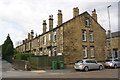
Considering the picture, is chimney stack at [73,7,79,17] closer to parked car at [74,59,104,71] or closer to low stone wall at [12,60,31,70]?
parked car at [74,59,104,71]

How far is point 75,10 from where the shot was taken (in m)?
23.8

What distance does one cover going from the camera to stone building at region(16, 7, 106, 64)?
21297 mm

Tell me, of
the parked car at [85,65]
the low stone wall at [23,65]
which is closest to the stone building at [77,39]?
the parked car at [85,65]

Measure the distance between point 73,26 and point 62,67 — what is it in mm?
7527

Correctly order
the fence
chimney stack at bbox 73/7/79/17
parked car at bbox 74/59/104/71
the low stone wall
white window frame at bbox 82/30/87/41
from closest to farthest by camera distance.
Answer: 1. parked car at bbox 74/59/104/71
2. the low stone wall
3. the fence
4. chimney stack at bbox 73/7/79/17
5. white window frame at bbox 82/30/87/41

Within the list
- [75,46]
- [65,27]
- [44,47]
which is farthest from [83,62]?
[44,47]

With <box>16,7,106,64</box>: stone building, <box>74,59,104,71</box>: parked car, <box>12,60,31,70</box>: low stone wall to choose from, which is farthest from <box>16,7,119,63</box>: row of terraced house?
<box>12,60,31,70</box>: low stone wall

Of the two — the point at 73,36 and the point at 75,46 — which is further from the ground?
the point at 73,36

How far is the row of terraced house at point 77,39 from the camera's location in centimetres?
2131

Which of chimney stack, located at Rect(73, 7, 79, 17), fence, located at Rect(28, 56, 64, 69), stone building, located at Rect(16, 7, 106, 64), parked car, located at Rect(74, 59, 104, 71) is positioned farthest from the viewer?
chimney stack, located at Rect(73, 7, 79, 17)

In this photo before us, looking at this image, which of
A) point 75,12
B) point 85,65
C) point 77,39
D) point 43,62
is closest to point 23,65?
point 43,62

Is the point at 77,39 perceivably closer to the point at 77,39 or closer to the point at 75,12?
the point at 77,39

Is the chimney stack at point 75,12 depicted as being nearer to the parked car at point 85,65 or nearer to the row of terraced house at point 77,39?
the row of terraced house at point 77,39

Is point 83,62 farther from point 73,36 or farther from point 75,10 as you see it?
point 75,10
